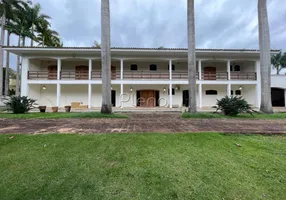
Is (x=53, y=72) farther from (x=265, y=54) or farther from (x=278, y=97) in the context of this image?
(x=278, y=97)

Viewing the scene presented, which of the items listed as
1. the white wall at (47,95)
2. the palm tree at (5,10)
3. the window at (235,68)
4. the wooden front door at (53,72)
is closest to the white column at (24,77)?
the white wall at (47,95)

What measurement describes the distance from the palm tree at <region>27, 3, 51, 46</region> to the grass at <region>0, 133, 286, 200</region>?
26.9 metres

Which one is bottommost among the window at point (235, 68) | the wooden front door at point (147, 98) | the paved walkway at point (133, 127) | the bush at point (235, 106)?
the paved walkway at point (133, 127)

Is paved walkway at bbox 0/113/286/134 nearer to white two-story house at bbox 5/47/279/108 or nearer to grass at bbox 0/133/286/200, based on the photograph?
grass at bbox 0/133/286/200

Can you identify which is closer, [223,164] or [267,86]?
[223,164]

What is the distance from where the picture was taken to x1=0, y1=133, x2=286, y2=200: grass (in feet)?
7.95

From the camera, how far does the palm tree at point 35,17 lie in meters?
24.5

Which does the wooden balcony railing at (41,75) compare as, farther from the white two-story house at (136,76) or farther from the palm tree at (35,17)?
the palm tree at (35,17)

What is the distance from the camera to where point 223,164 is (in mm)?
3170

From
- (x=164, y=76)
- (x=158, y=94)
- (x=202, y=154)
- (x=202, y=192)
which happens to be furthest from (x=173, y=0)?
(x=202, y=192)

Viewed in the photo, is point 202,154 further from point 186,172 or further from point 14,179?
point 14,179

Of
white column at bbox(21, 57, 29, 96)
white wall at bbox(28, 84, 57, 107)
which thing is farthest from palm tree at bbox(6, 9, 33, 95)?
white column at bbox(21, 57, 29, 96)

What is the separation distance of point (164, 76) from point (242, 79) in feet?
25.6

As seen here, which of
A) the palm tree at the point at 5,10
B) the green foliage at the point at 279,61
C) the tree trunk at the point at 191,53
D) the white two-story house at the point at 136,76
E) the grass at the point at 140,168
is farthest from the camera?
the green foliage at the point at 279,61
